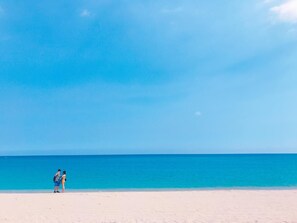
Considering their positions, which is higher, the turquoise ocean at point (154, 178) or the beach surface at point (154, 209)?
the turquoise ocean at point (154, 178)

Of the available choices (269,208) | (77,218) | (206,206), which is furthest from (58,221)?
(269,208)

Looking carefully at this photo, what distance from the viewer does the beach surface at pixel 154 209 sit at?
11234 mm

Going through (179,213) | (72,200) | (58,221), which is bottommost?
(58,221)

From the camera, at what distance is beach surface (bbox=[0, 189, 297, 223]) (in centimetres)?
1123

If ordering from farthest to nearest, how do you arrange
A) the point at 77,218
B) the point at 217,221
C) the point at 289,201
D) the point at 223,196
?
the point at 223,196
the point at 289,201
the point at 77,218
the point at 217,221

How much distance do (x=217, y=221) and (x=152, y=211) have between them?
2.98m

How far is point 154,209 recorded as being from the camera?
1338 centimetres

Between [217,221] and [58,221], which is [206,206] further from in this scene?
[58,221]

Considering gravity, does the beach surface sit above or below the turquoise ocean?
below

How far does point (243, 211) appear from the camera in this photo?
12.7 meters

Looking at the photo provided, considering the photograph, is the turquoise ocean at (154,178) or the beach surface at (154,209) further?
the turquoise ocean at (154,178)

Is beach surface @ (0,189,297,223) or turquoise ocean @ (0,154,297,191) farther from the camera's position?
turquoise ocean @ (0,154,297,191)

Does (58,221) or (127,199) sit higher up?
(127,199)

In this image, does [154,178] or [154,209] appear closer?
[154,209]
